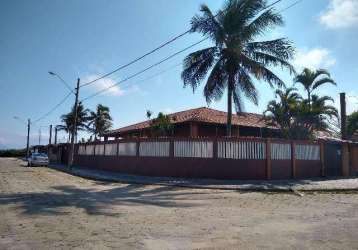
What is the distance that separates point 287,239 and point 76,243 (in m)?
4.04

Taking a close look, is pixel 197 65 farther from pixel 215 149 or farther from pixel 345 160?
pixel 345 160

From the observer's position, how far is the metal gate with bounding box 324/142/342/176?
75.4 feet

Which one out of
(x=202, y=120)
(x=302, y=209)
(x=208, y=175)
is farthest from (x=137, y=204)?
(x=202, y=120)

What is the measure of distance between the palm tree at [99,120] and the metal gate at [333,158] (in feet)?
125

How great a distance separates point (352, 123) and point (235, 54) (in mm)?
22155

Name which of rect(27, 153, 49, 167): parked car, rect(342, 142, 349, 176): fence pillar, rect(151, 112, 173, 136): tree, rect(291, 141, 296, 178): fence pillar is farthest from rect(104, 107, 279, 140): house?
rect(27, 153, 49, 167): parked car

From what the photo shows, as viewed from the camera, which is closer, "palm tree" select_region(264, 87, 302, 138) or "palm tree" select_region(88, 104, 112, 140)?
"palm tree" select_region(264, 87, 302, 138)

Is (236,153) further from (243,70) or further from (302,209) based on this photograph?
(302,209)

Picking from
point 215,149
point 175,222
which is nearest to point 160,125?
point 215,149

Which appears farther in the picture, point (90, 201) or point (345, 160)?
point (345, 160)

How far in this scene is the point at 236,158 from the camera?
65.2 feet

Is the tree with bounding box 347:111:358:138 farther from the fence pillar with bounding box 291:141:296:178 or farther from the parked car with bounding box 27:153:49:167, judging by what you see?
the parked car with bounding box 27:153:49:167

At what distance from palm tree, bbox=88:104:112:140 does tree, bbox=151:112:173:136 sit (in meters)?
29.4

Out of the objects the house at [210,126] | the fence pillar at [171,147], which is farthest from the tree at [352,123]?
the fence pillar at [171,147]
